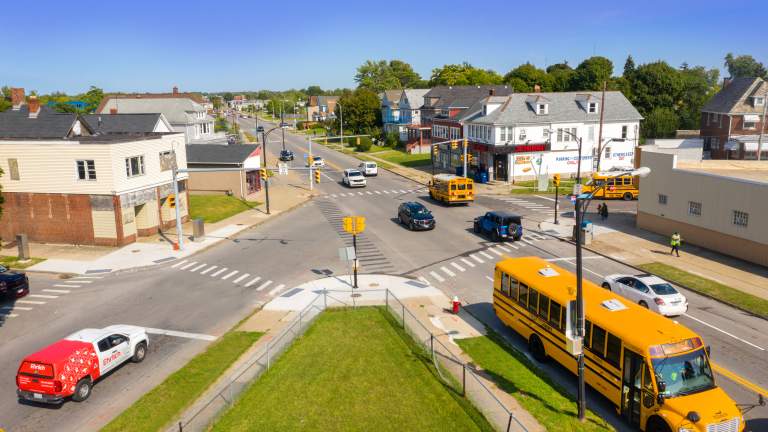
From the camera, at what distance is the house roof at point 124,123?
52812 millimetres

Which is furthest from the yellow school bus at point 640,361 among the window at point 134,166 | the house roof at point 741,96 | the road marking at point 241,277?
the house roof at point 741,96

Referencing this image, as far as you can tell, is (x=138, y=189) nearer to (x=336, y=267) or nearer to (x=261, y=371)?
(x=336, y=267)

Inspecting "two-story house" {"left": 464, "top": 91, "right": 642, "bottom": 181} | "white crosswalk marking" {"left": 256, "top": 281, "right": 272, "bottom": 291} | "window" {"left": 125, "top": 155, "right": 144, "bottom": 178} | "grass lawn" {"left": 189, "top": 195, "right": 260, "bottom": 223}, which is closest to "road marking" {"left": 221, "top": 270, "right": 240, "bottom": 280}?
"white crosswalk marking" {"left": 256, "top": 281, "right": 272, "bottom": 291}

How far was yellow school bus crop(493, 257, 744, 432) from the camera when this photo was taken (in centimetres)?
1438

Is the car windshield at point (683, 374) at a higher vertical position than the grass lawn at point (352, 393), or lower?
higher

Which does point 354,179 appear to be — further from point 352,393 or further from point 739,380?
point 739,380

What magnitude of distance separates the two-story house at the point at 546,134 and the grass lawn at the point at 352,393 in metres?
46.8

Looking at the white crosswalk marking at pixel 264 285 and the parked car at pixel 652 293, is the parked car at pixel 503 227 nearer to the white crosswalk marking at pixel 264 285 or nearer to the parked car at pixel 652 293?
the parked car at pixel 652 293

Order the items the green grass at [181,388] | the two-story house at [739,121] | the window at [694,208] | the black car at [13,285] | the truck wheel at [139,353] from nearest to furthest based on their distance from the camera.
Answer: the green grass at [181,388] → the truck wheel at [139,353] → the black car at [13,285] → the window at [694,208] → the two-story house at [739,121]

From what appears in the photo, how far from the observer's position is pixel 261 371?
19.4 m

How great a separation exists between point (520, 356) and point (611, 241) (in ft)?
69.0

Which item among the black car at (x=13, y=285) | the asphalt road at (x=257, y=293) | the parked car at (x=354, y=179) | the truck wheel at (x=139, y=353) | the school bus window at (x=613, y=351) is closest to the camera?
the school bus window at (x=613, y=351)

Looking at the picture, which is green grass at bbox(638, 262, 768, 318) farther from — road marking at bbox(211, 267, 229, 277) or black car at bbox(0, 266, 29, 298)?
black car at bbox(0, 266, 29, 298)

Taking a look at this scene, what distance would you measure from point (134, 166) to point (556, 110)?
158 feet
